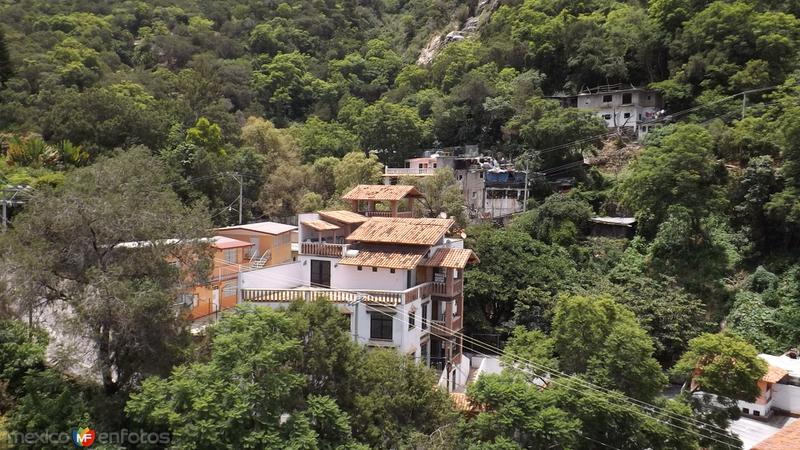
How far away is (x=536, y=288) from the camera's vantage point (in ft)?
Result: 94.1

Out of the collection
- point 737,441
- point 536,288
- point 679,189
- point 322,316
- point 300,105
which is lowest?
point 737,441

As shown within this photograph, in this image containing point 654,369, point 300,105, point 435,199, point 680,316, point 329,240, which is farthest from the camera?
point 300,105

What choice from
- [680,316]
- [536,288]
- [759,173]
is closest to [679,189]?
[759,173]

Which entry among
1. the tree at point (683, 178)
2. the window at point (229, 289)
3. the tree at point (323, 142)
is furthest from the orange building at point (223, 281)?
the tree at point (323, 142)

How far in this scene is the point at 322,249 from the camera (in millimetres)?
25500

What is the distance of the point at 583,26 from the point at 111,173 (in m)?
42.9

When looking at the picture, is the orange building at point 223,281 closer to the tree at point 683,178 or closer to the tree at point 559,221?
the tree at point 559,221

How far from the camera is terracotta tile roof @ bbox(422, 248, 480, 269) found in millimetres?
23984

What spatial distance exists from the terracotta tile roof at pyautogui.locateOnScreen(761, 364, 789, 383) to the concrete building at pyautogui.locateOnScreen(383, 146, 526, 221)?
791 inches

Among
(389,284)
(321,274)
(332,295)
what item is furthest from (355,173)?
(332,295)

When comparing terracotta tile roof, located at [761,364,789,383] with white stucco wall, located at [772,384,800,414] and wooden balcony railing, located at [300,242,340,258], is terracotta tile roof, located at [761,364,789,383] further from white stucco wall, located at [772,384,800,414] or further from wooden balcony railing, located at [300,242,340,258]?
wooden balcony railing, located at [300,242,340,258]

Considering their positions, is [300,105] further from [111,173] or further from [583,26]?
[111,173]

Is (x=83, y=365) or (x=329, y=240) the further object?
(x=329, y=240)

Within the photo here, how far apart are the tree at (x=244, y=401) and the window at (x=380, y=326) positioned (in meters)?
6.86
